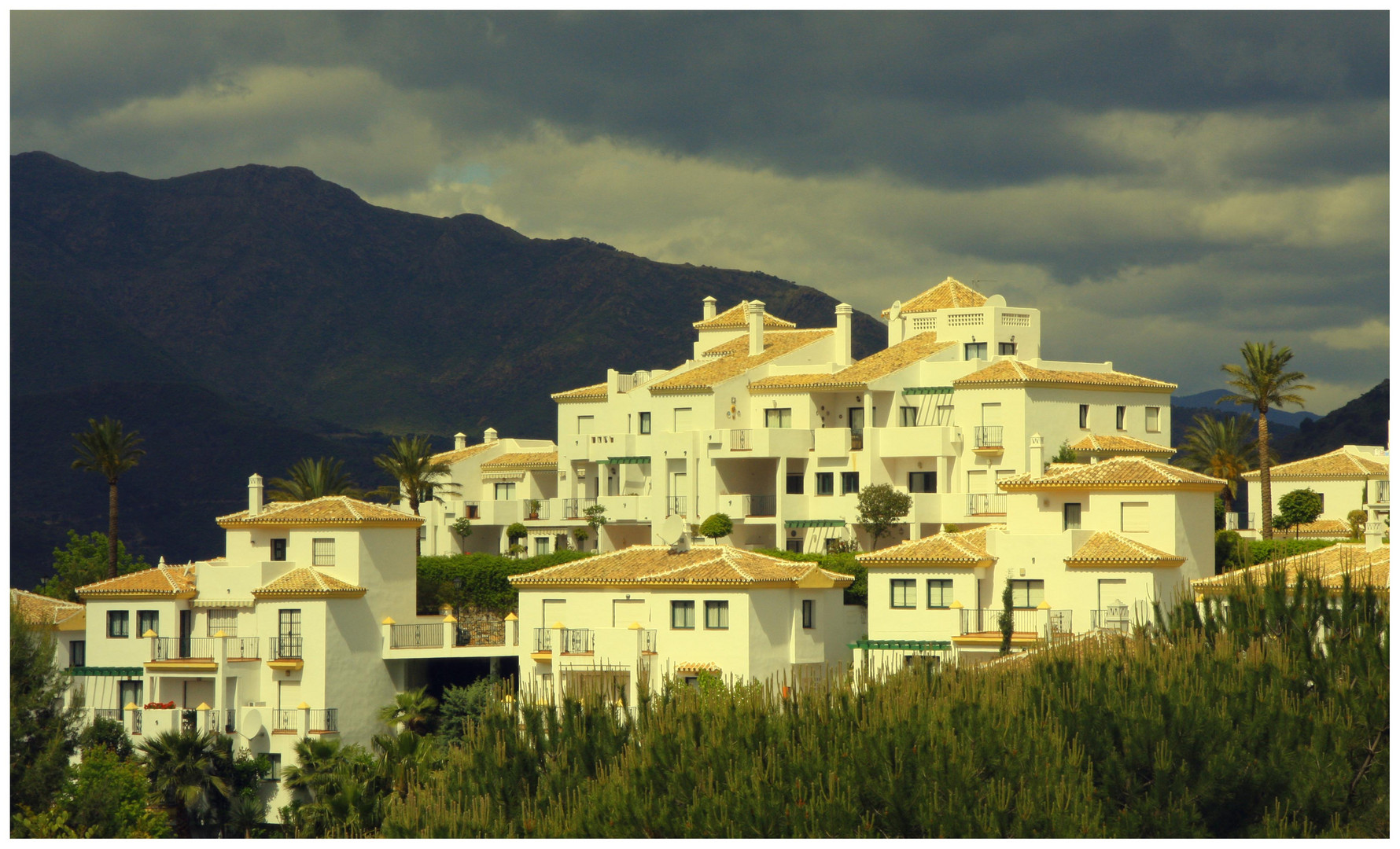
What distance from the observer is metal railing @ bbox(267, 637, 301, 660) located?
72.4m

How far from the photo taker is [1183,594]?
61.4 meters

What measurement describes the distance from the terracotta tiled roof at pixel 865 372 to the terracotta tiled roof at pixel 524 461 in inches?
539

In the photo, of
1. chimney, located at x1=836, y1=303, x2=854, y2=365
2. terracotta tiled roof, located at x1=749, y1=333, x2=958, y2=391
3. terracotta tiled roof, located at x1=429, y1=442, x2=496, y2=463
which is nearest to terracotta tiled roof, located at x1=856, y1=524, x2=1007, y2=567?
terracotta tiled roof, located at x1=749, y1=333, x2=958, y2=391

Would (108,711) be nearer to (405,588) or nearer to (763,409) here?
(405,588)

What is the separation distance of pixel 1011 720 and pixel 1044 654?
8.42 meters

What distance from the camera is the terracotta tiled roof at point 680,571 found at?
68.8 meters

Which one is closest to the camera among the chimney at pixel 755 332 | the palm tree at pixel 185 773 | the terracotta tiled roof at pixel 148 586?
the palm tree at pixel 185 773

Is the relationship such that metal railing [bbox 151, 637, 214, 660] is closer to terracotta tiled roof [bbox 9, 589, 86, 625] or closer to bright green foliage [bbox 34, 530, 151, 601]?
terracotta tiled roof [bbox 9, 589, 86, 625]

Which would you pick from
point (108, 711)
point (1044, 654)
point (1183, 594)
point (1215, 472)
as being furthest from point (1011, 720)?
point (1215, 472)

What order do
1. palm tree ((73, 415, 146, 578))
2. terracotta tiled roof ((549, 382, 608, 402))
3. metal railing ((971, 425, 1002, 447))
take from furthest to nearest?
terracotta tiled roof ((549, 382, 608, 402)) → palm tree ((73, 415, 146, 578)) → metal railing ((971, 425, 1002, 447))

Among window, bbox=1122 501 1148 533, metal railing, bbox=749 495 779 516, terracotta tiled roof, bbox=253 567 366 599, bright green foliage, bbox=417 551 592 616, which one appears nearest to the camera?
window, bbox=1122 501 1148 533

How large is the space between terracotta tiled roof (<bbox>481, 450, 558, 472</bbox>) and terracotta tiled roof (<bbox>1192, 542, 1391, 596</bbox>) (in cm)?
3965

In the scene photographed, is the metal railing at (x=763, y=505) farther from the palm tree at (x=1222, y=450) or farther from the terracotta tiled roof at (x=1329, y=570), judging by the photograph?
the terracotta tiled roof at (x=1329, y=570)

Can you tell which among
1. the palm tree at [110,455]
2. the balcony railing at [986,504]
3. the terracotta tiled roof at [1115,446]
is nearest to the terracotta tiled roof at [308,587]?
the palm tree at [110,455]
